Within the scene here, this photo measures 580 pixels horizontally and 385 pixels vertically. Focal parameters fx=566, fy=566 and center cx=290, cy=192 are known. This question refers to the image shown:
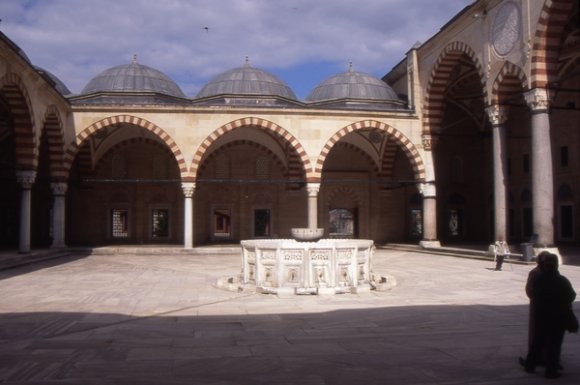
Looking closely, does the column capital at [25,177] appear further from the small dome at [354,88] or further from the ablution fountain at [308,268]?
the small dome at [354,88]

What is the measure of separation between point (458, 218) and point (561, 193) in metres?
4.66

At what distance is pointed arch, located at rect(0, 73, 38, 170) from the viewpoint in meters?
12.5

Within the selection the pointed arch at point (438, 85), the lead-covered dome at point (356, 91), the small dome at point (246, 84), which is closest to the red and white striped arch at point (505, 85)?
the pointed arch at point (438, 85)

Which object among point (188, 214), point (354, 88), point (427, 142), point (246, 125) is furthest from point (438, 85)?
point (188, 214)

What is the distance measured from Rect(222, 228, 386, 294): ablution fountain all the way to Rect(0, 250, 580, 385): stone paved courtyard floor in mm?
246

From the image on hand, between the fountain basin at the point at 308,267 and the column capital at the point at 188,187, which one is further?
the column capital at the point at 188,187

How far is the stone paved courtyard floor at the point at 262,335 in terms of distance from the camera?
3.62m

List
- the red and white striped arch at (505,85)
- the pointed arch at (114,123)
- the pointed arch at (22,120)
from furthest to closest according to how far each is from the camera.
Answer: the pointed arch at (114,123) → the red and white striped arch at (505,85) → the pointed arch at (22,120)

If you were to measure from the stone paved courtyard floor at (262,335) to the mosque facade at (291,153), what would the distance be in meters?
7.05

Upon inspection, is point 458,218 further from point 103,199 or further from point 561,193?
point 103,199

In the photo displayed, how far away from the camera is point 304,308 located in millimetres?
6359

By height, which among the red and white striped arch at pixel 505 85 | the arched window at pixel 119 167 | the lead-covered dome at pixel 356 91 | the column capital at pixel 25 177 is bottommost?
the column capital at pixel 25 177

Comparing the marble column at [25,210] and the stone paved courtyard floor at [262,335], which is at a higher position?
the marble column at [25,210]

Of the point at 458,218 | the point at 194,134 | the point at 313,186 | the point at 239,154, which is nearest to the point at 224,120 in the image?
the point at 194,134
